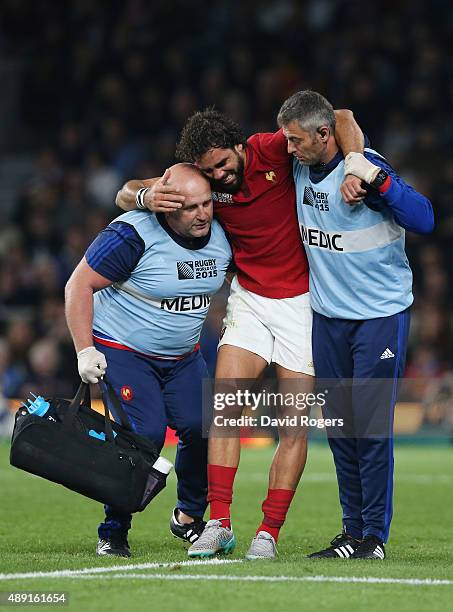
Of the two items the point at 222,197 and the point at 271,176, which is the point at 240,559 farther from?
Result: the point at 271,176

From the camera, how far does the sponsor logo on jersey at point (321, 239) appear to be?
21.8 feet

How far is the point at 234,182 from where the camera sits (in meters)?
6.71

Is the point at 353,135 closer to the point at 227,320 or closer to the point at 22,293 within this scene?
the point at 227,320

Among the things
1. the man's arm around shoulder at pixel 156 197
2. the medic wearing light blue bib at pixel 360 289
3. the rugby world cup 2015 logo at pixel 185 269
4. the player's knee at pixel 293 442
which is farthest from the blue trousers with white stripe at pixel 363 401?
the man's arm around shoulder at pixel 156 197

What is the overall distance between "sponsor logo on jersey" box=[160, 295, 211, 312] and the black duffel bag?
0.81 metres

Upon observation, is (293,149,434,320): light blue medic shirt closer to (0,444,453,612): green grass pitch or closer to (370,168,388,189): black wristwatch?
(370,168,388,189): black wristwatch

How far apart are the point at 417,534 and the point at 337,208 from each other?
2.35 m

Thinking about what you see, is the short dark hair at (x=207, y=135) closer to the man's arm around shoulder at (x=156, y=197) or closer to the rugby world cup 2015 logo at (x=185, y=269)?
the man's arm around shoulder at (x=156, y=197)

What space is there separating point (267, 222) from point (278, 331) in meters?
0.58

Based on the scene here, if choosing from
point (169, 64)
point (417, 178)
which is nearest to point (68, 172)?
point (169, 64)

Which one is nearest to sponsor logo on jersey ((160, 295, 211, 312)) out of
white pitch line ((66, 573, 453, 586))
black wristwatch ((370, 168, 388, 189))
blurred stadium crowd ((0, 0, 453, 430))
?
black wristwatch ((370, 168, 388, 189))

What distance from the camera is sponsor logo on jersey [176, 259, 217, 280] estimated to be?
6.80 meters

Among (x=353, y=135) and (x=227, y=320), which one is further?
(x=227, y=320)

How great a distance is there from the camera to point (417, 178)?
16.2m
